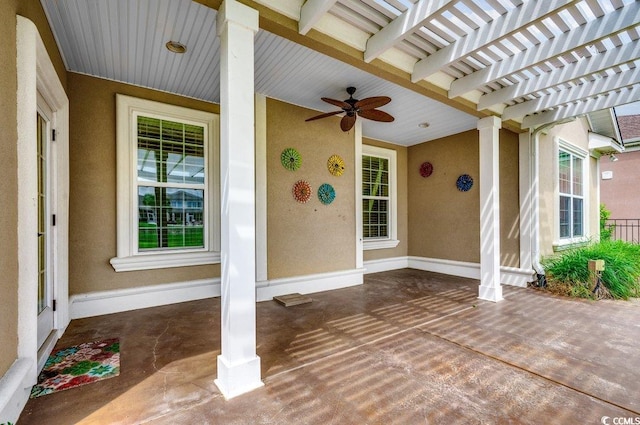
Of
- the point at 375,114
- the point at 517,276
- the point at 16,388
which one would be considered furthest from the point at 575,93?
the point at 16,388

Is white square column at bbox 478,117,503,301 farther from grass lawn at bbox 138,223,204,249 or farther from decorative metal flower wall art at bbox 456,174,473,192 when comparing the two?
grass lawn at bbox 138,223,204,249

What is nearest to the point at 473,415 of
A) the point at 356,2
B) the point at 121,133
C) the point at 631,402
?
the point at 631,402

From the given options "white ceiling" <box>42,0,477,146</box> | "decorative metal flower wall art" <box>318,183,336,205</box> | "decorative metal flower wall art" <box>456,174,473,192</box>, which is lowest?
"decorative metal flower wall art" <box>318,183,336,205</box>

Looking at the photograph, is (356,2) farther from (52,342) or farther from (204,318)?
(52,342)

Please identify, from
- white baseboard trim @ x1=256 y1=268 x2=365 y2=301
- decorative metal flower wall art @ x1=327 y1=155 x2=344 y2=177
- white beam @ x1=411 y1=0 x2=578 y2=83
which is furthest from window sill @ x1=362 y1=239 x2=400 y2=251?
white beam @ x1=411 y1=0 x2=578 y2=83

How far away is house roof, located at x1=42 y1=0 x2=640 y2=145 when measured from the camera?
7.51 ft

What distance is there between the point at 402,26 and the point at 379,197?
165 inches

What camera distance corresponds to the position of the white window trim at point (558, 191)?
5.30m

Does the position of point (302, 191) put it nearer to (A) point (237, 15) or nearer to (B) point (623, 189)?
(A) point (237, 15)

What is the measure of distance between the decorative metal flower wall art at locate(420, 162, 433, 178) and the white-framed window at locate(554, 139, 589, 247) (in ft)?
7.16

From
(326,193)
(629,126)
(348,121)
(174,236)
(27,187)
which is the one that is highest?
(629,126)

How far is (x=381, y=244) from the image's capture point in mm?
6168

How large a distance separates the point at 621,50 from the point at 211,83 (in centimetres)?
428

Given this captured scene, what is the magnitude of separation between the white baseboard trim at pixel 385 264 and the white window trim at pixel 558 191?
8.98ft
